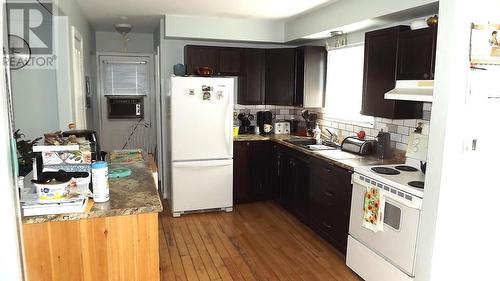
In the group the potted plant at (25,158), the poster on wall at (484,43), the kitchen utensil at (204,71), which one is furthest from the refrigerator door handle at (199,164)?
the poster on wall at (484,43)

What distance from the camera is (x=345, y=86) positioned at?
4270 millimetres

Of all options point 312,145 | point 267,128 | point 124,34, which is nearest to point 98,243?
point 312,145

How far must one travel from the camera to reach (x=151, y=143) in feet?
21.2

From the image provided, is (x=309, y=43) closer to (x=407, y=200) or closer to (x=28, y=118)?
(x=407, y=200)

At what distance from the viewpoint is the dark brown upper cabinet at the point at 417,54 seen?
2.61 m

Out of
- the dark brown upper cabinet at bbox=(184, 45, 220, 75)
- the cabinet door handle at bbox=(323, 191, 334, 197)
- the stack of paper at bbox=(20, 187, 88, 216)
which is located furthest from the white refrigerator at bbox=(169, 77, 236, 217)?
the stack of paper at bbox=(20, 187, 88, 216)

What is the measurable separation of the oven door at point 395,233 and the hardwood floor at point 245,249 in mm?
423

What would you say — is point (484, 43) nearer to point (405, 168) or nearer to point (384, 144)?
point (405, 168)

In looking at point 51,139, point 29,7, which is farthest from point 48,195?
point 29,7

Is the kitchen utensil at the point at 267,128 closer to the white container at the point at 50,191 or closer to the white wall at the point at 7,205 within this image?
the white container at the point at 50,191

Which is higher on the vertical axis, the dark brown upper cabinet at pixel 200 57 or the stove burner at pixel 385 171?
the dark brown upper cabinet at pixel 200 57

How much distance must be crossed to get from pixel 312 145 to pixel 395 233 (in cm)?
174

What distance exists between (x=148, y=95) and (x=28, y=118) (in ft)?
10.3

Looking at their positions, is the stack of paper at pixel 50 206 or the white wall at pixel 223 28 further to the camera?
the white wall at pixel 223 28
